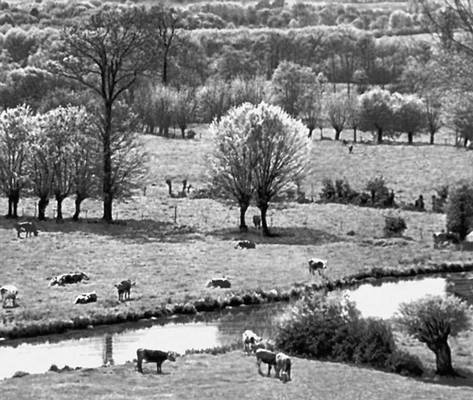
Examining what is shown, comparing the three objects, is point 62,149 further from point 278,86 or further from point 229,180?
point 278,86

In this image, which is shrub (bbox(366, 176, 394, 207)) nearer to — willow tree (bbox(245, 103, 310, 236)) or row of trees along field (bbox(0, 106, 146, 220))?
willow tree (bbox(245, 103, 310, 236))

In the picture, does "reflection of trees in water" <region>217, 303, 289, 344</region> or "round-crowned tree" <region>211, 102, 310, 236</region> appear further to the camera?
"round-crowned tree" <region>211, 102, 310, 236</region>

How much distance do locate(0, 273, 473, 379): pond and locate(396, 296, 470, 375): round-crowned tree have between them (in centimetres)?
541

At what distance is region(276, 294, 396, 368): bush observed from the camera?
32.9 m

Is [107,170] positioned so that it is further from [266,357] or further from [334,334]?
[266,357]

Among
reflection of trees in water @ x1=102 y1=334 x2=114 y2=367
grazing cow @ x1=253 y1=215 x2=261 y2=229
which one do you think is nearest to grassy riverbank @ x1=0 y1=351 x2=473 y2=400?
reflection of trees in water @ x1=102 y1=334 x2=114 y2=367

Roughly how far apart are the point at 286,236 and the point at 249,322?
73.3 feet

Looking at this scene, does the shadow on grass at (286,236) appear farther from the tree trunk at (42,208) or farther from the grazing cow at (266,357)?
the grazing cow at (266,357)

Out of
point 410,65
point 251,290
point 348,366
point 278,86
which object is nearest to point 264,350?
point 348,366

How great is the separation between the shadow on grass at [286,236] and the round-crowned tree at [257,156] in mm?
1783

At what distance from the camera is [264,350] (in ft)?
102

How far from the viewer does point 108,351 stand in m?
35.6

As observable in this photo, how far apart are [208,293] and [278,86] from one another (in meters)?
91.6

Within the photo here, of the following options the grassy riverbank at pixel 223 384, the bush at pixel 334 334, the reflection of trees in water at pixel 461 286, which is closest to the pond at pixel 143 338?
the reflection of trees in water at pixel 461 286
